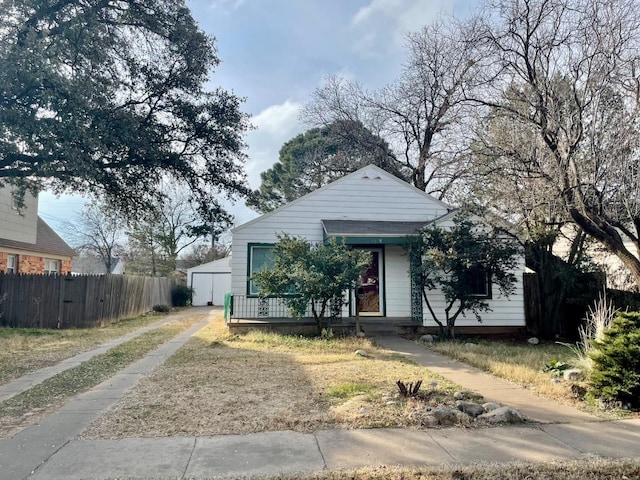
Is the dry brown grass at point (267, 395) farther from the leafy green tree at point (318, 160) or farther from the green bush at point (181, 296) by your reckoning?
the green bush at point (181, 296)

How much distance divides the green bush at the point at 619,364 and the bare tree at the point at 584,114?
2.71 m

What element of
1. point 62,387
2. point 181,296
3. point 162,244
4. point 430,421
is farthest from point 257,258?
point 162,244

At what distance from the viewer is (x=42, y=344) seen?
1103 centimetres

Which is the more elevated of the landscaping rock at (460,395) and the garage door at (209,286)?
the garage door at (209,286)

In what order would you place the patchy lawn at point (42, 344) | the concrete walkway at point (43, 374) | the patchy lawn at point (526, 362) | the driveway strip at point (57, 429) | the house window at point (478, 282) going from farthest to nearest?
the house window at point (478, 282) < the patchy lawn at point (42, 344) < the concrete walkway at point (43, 374) < the patchy lawn at point (526, 362) < the driveway strip at point (57, 429)

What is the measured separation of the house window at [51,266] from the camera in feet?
69.6

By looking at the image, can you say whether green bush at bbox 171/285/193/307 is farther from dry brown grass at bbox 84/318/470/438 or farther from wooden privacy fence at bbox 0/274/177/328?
dry brown grass at bbox 84/318/470/438

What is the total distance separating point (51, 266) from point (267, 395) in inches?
813

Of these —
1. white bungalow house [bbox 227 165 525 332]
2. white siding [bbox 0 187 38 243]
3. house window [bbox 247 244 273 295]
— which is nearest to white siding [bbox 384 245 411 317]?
white bungalow house [bbox 227 165 525 332]

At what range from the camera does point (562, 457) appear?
12.9 ft

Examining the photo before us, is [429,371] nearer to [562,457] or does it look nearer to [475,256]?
[562,457]

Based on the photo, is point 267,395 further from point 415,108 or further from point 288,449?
point 415,108

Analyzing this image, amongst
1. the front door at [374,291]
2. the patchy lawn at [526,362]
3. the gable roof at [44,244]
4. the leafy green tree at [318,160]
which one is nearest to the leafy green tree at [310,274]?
the front door at [374,291]

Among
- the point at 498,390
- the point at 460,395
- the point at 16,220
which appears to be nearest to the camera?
the point at 460,395
